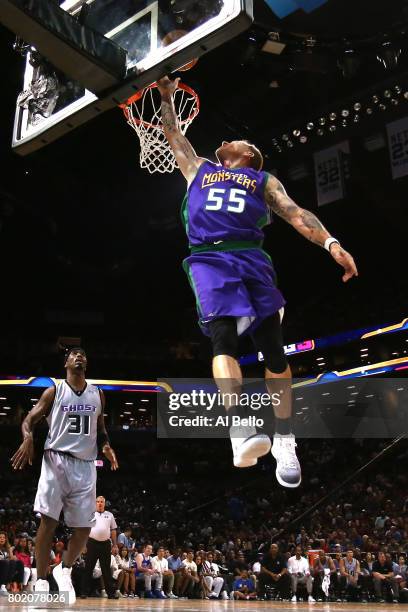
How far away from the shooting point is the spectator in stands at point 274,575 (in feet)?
48.1

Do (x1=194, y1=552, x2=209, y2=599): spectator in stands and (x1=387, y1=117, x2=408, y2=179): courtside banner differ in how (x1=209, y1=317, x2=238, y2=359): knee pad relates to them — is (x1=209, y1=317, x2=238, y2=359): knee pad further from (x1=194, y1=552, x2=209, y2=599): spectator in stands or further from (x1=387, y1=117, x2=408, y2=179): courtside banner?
(x1=387, y1=117, x2=408, y2=179): courtside banner

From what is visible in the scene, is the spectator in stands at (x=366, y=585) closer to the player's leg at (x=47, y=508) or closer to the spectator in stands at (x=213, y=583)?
the spectator in stands at (x=213, y=583)

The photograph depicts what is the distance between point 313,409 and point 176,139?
24448 mm

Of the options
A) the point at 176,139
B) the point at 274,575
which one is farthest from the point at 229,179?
the point at 274,575

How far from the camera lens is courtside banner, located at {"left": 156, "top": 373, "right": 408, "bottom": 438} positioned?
26406 millimetres

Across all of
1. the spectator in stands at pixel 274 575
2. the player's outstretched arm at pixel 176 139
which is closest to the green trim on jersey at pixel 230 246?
the player's outstretched arm at pixel 176 139

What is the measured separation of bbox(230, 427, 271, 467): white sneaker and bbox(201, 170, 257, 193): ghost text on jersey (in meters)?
1.68

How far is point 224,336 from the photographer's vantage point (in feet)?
14.6

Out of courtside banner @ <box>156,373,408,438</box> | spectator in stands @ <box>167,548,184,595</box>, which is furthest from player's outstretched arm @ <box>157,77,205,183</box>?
courtside banner @ <box>156,373,408,438</box>

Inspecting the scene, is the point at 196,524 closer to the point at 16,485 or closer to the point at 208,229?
the point at 16,485

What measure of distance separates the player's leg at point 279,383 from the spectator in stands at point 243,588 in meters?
11.4

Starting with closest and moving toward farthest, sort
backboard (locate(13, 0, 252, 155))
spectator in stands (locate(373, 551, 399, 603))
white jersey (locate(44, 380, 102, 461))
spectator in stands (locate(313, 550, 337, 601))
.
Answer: backboard (locate(13, 0, 252, 155)), white jersey (locate(44, 380, 102, 461)), spectator in stands (locate(373, 551, 399, 603)), spectator in stands (locate(313, 550, 337, 601))

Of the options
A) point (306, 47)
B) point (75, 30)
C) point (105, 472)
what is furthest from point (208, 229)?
point (105, 472)

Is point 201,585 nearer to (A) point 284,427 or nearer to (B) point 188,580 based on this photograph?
(B) point 188,580
